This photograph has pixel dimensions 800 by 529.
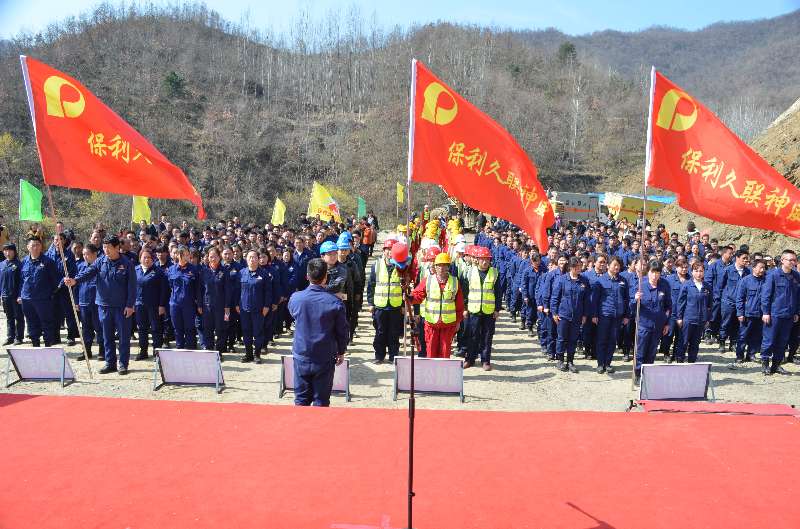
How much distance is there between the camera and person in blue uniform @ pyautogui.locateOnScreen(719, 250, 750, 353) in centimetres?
1027

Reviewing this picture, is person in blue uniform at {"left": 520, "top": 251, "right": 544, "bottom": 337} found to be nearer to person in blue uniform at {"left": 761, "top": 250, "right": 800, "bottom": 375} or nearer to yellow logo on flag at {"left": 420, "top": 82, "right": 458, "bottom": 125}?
person in blue uniform at {"left": 761, "top": 250, "right": 800, "bottom": 375}

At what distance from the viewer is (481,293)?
8.75m

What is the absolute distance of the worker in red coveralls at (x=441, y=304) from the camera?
8.05 metres

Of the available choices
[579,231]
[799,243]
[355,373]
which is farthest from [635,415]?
[579,231]

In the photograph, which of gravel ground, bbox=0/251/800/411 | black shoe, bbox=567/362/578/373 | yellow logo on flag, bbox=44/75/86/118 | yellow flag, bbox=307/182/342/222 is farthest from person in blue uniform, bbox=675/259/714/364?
yellow flag, bbox=307/182/342/222

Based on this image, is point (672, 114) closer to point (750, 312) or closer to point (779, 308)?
point (779, 308)

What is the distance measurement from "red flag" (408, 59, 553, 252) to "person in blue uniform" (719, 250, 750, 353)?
19.4 feet

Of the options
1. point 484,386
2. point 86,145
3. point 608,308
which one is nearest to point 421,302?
point 484,386

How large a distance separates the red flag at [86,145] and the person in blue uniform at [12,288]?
426cm

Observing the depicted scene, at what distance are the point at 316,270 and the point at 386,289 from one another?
396cm

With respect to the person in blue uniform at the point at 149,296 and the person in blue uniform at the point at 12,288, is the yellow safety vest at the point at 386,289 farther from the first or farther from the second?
the person in blue uniform at the point at 12,288

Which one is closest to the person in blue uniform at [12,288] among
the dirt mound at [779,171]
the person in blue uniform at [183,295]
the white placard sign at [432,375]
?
the person in blue uniform at [183,295]

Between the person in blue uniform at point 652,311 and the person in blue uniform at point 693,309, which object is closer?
the person in blue uniform at point 652,311

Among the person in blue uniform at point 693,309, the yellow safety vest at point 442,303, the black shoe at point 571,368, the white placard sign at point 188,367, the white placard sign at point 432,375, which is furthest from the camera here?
the black shoe at point 571,368
